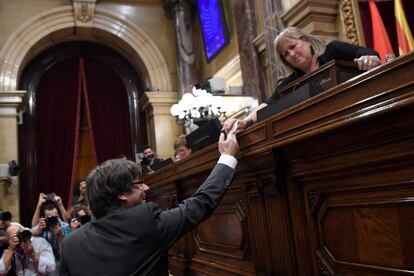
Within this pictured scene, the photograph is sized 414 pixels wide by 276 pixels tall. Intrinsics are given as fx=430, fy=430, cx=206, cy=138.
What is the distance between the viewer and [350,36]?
406 cm

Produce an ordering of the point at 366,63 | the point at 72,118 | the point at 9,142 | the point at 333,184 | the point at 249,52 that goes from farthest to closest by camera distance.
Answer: the point at 72,118, the point at 9,142, the point at 249,52, the point at 366,63, the point at 333,184

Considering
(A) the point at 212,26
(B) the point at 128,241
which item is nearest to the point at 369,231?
(B) the point at 128,241

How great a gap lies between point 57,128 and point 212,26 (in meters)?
3.35

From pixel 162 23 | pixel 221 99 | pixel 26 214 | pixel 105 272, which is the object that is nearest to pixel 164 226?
pixel 105 272

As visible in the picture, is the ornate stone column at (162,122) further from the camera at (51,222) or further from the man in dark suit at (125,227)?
the man in dark suit at (125,227)

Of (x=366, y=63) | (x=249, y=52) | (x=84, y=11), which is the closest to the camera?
(x=366, y=63)

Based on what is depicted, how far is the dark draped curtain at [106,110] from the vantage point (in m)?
8.08

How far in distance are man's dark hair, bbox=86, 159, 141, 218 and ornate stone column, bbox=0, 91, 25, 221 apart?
5.75 meters

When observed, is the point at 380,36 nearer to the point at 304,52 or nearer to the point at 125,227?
the point at 304,52

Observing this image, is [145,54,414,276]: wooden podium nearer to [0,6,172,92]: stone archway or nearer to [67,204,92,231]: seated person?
[67,204,92,231]: seated person

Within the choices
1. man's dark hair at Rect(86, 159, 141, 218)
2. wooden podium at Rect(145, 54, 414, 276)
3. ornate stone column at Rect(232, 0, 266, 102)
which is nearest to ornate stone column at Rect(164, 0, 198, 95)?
ornate stone column at Rect(232, 0, 266, 102)

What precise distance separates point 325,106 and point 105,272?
845mm

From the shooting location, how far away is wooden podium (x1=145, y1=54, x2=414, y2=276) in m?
1.14

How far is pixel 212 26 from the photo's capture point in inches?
278
